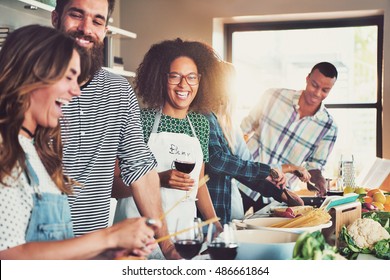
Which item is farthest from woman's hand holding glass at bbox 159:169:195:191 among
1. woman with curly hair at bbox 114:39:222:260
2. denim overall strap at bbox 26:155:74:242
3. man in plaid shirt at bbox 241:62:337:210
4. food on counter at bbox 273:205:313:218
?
man in plaid shirt at bbox 241:62:337:210

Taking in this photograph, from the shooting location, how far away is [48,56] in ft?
3.96

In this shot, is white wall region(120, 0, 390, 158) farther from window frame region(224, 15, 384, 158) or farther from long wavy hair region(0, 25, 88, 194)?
long wavy hair region(0, 25, 88, 194)

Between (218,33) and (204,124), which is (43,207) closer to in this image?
(204,124)

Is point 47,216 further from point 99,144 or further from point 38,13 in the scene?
Result: point 38,13

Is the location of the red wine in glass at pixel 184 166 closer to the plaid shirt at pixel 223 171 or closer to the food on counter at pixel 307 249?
the plaid shirt at pixel 223 171

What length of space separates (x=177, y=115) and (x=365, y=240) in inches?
26.8

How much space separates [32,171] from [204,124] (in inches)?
40.8

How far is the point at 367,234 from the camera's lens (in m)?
1.74

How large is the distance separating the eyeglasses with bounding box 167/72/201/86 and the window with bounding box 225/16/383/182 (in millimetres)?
892

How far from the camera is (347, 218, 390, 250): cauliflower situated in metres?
1.73

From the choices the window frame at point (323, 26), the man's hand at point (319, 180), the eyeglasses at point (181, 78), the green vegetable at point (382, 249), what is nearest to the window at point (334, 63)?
the window frame at point (323, 26)

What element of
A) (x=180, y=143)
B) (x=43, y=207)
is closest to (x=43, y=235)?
(x=43, y=207)

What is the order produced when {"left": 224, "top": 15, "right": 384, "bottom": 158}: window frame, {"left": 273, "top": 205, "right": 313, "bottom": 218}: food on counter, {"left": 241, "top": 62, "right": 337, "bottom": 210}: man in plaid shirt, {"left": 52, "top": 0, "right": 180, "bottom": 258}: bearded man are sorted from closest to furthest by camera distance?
{"left": 52, "top": 0, "right": 180, "bottom": 258}: bearded man → {"left": 273, "top": 205, "right": 313, "bottom": 218}: food on counter → {"left": 241, "top": 62, "right": 337, "bottom": 210}: man in plaid shirt → {"left": 224, "top": 15, "right": 384, "bottom": 158}: window frame

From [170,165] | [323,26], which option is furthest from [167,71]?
[323,26]
